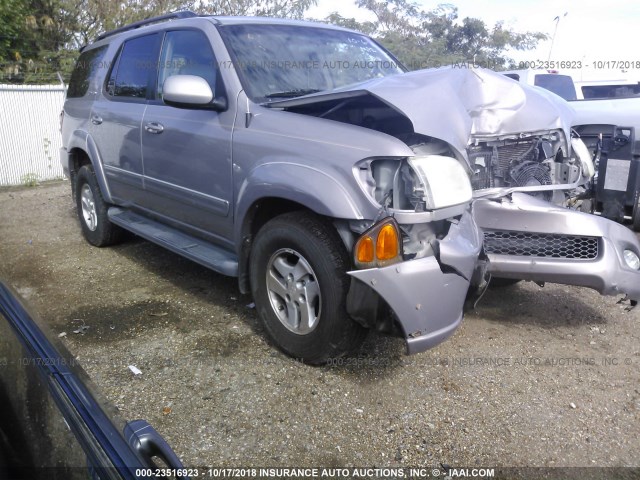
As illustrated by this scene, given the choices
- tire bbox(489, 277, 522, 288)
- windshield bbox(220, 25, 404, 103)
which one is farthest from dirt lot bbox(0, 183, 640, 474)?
windshield bbox(220, 25, 404, 103)

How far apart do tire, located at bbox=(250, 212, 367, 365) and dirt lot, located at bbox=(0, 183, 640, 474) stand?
8.1 inches

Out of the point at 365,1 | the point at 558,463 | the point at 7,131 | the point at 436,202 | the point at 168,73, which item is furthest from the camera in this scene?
the point at 365,1

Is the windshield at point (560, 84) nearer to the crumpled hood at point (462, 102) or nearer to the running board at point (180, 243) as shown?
the crumpled hood at point (462, 102)

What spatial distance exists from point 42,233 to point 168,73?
3.22 metres

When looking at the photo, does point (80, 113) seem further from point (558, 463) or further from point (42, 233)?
point (558, 463)

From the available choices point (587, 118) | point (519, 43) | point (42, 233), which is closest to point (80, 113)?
point (42, 233)

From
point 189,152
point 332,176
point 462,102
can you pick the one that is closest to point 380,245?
point 332,176

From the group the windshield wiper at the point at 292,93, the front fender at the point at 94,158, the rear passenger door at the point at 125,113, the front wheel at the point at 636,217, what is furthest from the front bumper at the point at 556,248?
the front fender at the point at 94,158

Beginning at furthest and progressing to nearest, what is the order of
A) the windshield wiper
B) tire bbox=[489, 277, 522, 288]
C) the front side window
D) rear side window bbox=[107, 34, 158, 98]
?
1. rear side window bbox=[107, 34, 158, 98]
2. tire bbox=[489, 277, 522, 288]
3. the front side window
4. the windshield wiper

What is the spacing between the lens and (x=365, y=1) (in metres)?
21.4

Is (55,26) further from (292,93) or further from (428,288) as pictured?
(428,288)

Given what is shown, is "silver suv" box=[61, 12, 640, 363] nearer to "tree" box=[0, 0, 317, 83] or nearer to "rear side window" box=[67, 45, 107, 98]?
"rear side window" box=[67, 45, 107, 98]

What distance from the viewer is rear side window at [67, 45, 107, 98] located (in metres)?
5.47

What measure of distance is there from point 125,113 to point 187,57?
0.93m
